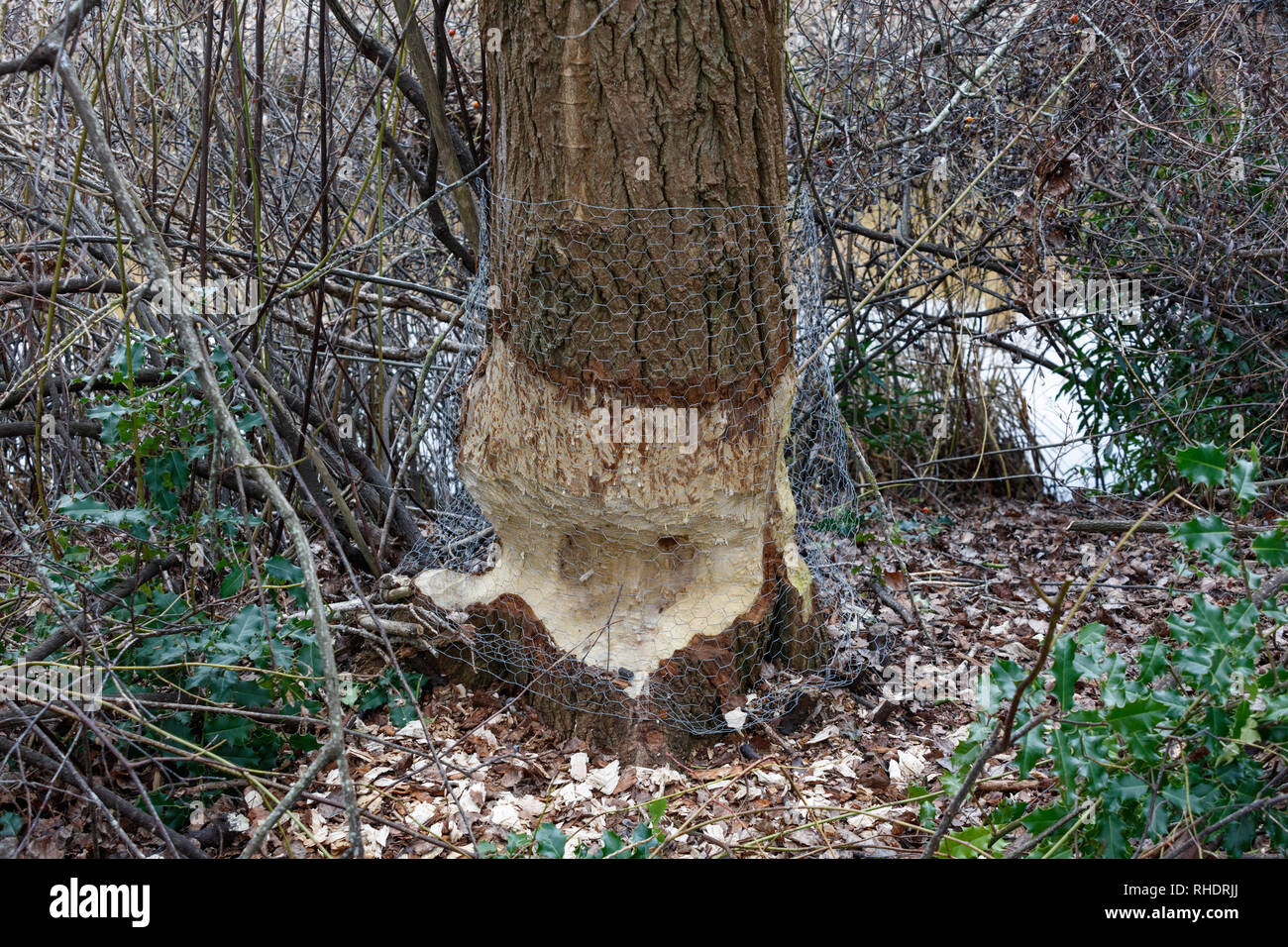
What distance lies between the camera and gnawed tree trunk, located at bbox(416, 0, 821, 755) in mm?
2244

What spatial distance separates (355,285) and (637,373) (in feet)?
5.07

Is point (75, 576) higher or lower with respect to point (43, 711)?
higher

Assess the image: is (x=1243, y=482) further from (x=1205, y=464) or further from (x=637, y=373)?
(x=637, y=373)

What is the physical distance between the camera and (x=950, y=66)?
448 cm

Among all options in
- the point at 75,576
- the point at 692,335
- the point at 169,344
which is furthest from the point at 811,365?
the point at 75,576

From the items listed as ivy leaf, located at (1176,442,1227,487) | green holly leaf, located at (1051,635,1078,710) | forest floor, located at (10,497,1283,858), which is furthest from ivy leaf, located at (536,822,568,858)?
ivy leaf, located at (1176,442,1227,487)

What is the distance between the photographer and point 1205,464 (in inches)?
65.7

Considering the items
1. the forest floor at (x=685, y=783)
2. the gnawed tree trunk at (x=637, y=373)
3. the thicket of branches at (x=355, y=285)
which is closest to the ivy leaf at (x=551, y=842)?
the forest floor at (x=685, y=783)

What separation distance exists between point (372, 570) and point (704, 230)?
1.74 m

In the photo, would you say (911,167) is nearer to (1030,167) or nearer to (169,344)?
(1030,167)

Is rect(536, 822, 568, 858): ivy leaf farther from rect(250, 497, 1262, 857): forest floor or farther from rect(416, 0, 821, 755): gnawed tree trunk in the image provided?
rect(416, 0, 821, 755): gnawed tree trunk

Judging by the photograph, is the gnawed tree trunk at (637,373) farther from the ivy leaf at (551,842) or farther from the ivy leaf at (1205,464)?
the ivy leaf at (1205,464)

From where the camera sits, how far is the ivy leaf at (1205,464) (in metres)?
1.66

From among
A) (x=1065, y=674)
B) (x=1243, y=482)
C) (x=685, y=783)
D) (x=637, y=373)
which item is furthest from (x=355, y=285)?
(x=1243, y=482)
